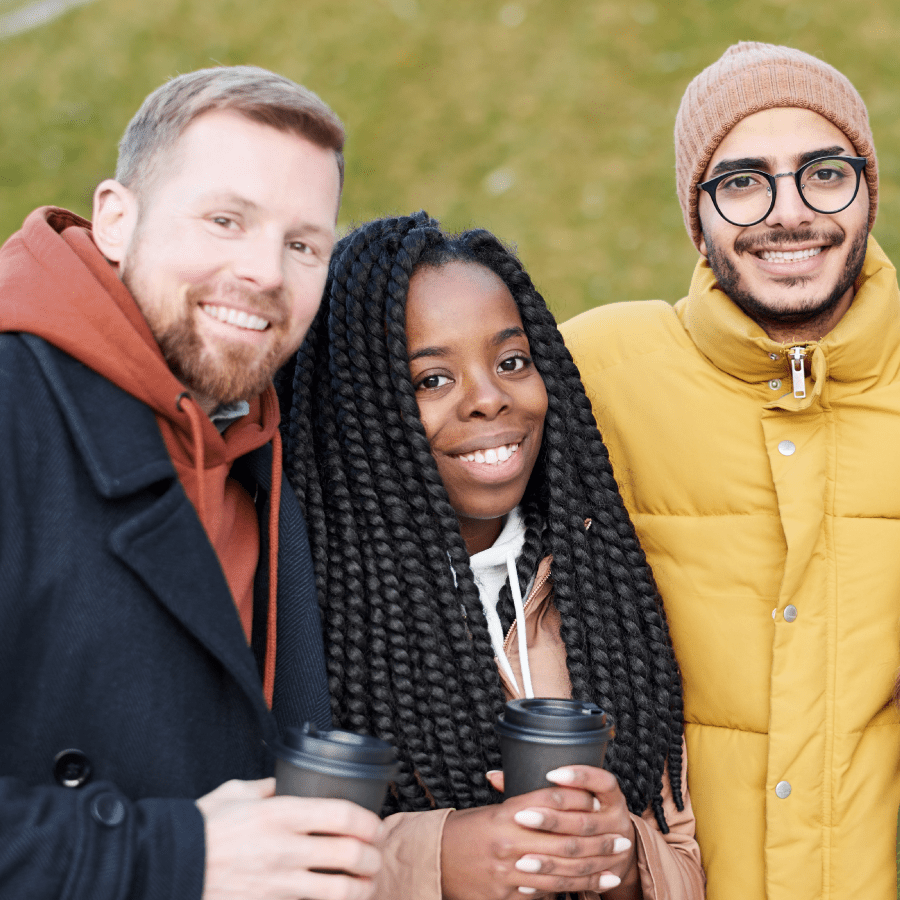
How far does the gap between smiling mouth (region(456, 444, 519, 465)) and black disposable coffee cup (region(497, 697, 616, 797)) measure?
2.44ft

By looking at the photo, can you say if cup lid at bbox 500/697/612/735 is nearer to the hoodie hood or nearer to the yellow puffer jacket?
the hoodie hood

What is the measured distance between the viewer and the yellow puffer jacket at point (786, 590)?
8.83ft

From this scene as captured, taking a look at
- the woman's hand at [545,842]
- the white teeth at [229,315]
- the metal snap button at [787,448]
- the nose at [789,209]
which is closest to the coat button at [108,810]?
the woman's hand at [545,842]

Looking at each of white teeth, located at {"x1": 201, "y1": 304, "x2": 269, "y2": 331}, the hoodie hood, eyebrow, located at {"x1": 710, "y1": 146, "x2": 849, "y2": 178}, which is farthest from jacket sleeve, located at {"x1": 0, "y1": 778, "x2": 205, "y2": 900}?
eyebrow, located at {"x1": 710, "y1": 146, "x2": 849, "y2": 178}

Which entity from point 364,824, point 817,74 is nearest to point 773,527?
point 817,74

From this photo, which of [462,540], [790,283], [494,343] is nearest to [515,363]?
[494,343]

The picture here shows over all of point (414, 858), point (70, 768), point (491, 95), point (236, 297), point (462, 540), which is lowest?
point (414, 858)

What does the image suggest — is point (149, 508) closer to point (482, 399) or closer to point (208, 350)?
point (208, 350)

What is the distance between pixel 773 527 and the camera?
2.79 meters

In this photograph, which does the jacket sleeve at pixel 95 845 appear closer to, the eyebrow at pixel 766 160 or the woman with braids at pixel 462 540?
the woman with braids at pixel 462 540

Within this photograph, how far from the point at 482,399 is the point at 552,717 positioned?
889 millimetres

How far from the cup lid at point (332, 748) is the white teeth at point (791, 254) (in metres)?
1.89

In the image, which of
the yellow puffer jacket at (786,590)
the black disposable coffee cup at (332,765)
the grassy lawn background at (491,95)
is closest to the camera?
the black disposable coffee cup at (332,765)

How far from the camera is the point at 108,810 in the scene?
5.48ft
